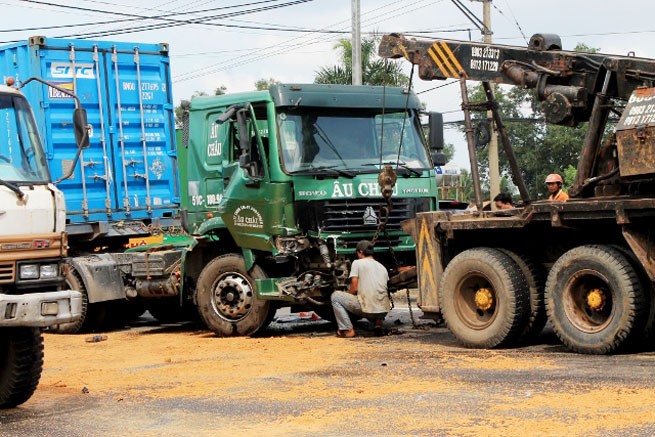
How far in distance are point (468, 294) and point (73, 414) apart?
197 inches

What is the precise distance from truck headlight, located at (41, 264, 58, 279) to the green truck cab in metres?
5.15

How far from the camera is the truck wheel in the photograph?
1438cm

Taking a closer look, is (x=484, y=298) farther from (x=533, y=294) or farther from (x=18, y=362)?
(x=18, y=362)

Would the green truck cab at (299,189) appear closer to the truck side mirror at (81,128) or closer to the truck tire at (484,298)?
the truck tire at (484,298)

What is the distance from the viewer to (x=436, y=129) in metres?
14.7

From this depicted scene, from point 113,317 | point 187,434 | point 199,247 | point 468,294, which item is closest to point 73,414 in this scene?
point 187,434

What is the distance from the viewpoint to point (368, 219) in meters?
14.1

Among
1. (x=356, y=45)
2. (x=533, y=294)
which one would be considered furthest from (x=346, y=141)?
(x=356, y=45)

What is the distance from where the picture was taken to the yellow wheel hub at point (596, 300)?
11258mm

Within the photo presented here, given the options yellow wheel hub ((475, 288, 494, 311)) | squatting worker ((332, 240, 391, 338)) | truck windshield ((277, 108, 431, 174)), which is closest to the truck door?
truck windshield ((277, 108, 431, 174))

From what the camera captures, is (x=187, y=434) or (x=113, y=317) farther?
(x=113, y=317)

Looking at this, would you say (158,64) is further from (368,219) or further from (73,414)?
(73,414)

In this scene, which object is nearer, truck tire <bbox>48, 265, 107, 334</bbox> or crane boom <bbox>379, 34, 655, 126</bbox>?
crane boom <bbox>379, 34, 655, 126</bbox>

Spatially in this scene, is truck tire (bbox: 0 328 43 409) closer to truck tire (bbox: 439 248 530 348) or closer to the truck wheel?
truck tire (bbox: 439 248 530 348)
